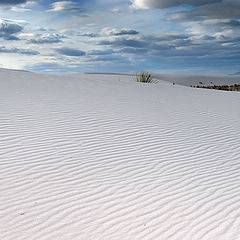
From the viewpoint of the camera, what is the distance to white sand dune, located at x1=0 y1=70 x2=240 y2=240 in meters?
3.78

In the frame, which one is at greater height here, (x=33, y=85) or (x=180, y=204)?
(x=33, y=85)

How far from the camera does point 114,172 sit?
17.3ft

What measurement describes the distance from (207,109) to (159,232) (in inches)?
311

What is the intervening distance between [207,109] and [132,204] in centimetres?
739

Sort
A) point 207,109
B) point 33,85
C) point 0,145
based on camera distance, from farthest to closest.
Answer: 1. point 33,85
2. point 207,109
3. point 0,145

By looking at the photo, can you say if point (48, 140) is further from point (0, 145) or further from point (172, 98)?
point (172, 98)

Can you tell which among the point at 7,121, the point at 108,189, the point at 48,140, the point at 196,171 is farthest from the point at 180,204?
the point at 7,121

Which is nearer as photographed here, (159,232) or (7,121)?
(159,232)

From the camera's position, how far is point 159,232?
12.1 feet

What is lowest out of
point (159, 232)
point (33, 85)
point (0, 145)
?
point (159, 232)

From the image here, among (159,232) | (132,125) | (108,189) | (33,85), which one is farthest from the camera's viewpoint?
(33,85)

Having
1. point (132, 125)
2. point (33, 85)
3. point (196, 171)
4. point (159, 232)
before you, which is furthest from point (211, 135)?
point (33, 85)

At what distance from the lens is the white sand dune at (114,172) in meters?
3.78

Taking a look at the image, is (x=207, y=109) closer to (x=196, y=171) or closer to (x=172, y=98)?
(x=172, y=98)
